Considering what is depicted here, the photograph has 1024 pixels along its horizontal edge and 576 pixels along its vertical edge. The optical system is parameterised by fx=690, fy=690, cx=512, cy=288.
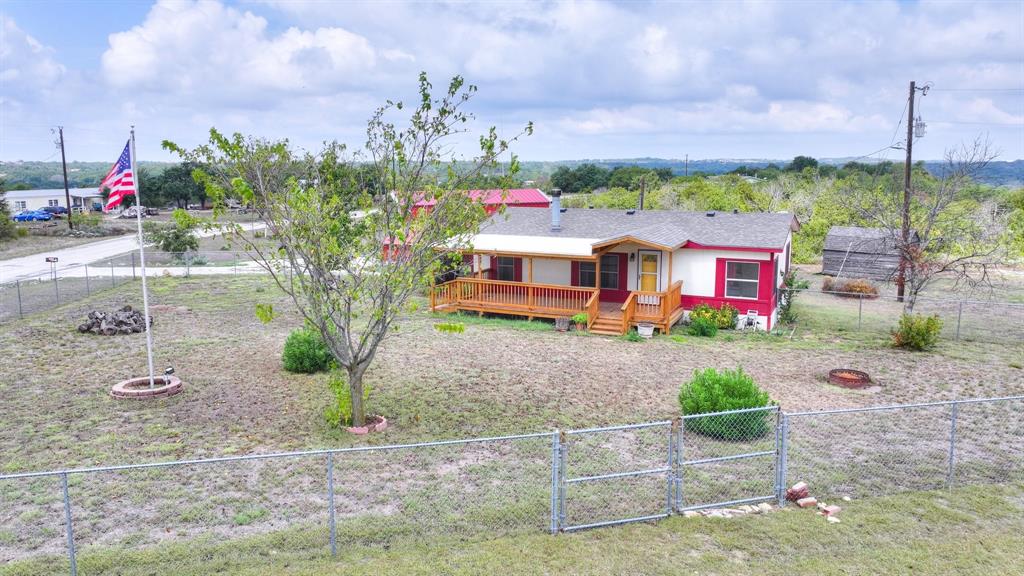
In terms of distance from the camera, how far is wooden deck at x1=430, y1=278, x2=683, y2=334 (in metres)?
20.3

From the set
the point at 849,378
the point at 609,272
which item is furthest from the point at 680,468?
the point at 609,272

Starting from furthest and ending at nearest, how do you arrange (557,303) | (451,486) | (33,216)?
(33,216) < (557,303) < (451,486)

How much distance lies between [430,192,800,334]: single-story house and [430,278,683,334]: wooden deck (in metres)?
0.03

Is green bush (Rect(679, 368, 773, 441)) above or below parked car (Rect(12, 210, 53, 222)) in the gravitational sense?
below

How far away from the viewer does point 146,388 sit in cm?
1365

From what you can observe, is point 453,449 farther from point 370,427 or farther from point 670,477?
point 670,477

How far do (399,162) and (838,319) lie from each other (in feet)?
55.7

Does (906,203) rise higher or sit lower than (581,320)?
higher

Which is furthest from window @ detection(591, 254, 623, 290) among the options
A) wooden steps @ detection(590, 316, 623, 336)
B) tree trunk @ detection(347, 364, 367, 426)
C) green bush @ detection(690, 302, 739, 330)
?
tree trunk @ detection(347, 364, 367, 426)

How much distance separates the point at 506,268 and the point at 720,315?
761 cm

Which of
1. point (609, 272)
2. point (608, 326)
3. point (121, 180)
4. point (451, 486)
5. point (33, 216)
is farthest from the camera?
point (33, 216)

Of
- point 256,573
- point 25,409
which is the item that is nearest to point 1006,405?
point 256,573

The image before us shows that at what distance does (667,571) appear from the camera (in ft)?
23.8

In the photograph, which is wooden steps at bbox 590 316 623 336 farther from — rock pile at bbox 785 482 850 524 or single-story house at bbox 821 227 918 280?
single-story house at bbox 821 227 918 280
